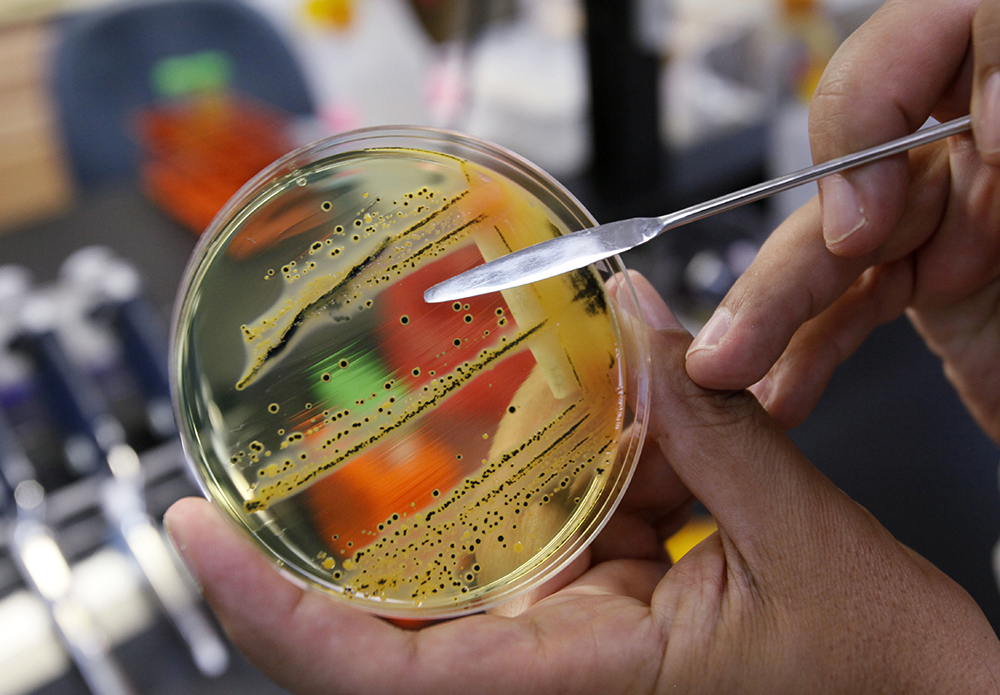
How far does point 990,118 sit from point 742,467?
14.2 inches

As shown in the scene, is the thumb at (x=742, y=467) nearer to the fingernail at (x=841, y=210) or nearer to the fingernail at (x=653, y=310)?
the fingernail at (x=653, y=310)

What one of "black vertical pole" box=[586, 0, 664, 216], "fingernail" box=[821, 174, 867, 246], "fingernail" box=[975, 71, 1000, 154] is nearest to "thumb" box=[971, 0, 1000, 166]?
"fingernail" box=[975, 71, 1000, 154]

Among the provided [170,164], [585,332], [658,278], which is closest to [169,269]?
[170,164]

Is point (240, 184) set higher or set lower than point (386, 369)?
higher

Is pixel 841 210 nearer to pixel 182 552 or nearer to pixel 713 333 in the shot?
pixel 713 333

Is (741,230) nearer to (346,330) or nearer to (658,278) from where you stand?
(658,278)

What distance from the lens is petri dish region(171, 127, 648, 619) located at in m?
0.72

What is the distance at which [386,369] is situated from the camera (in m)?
0.73

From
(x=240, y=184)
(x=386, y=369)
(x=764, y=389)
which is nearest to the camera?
(x=386, y=369)

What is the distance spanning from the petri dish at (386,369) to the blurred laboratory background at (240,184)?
505 mm

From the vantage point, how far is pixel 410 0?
308 cm

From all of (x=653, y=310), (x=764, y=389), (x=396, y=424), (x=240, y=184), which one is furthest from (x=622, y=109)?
(x=396, y=424)

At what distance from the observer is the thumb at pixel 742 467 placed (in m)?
0.62

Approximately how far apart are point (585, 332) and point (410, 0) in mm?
2787
